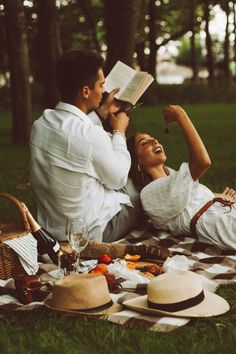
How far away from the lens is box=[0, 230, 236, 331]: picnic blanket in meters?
4.46

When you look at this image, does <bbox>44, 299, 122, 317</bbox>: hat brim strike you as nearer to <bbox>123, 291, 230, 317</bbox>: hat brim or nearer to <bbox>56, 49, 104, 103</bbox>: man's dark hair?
<bbox>123, 291, 230, 317</bbox>: hat brim

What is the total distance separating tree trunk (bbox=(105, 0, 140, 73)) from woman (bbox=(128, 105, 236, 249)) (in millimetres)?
3611

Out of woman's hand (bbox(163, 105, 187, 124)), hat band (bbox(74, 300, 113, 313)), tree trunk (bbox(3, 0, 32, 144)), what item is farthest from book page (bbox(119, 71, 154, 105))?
tree trunk (bbox(3, 0, 32, 144))

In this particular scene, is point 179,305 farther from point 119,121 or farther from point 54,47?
point 54,47

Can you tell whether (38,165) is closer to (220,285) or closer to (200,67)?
(220,285)

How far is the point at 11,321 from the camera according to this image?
4.61 m

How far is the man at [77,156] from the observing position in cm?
607

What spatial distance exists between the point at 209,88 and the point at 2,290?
28.3m

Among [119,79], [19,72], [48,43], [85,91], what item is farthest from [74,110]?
[48,43]

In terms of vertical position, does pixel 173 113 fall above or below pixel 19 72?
above

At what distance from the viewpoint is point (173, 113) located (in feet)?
→ 21.2

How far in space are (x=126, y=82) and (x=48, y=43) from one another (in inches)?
375

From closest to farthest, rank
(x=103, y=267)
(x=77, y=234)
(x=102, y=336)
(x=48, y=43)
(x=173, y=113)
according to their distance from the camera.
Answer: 1. (x=102, y=336)
2. (x=77, y=234)
3. (x=103, y=267)
4. (x=173, y=113)
5. (x=48, y=43)

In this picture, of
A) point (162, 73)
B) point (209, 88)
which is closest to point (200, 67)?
point (162, 73)
